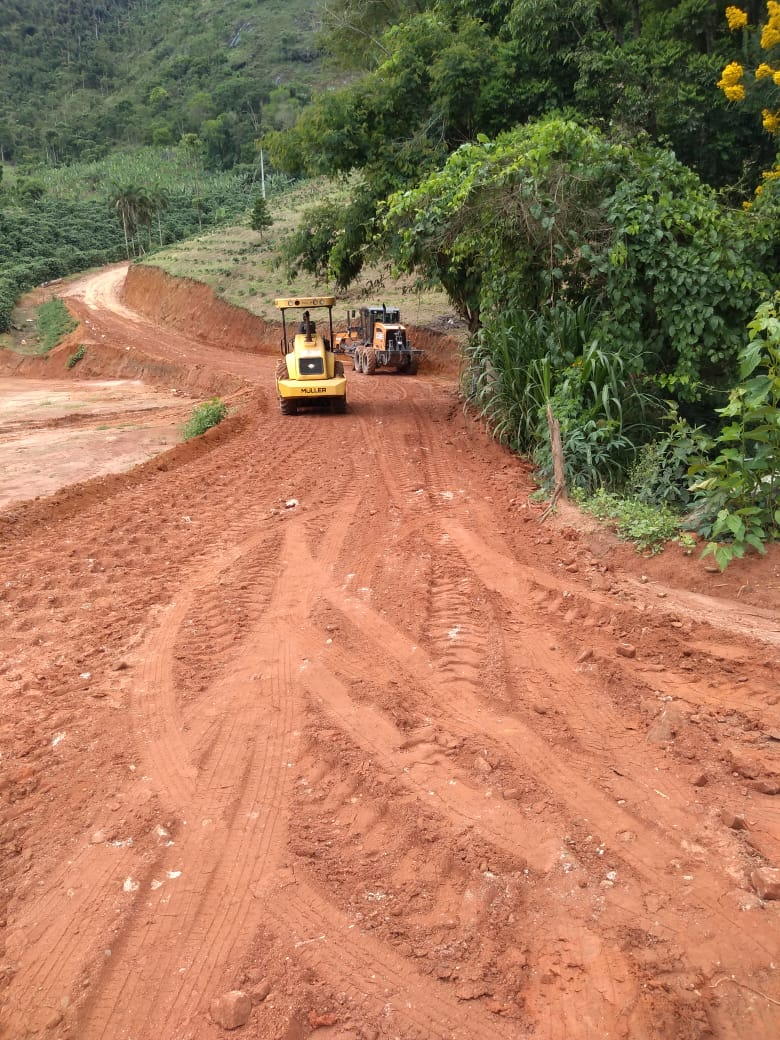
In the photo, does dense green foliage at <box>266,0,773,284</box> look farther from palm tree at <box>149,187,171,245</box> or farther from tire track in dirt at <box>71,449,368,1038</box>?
palm tree at <box>149,187,171,245</box>

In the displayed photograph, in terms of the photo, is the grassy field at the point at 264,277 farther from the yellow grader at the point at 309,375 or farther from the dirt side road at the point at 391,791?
the dirt side road at the point at 391,791

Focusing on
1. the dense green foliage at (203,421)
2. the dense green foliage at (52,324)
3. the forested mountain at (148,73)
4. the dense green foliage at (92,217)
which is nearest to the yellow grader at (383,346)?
the dense green foliage at (203,421)

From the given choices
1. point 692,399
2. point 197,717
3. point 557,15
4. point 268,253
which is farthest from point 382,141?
point 268,253

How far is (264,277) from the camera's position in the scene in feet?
128

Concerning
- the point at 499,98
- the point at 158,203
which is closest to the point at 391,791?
the point at 499,98

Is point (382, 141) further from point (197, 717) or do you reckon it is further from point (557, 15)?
point (197, 717)

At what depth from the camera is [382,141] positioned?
14.1 meters

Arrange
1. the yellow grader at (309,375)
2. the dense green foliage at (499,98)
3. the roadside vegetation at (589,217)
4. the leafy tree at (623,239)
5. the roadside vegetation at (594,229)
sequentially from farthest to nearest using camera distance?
the yellow grader at (309,375) → the dense green foliage at (499,98) → the leafy tree at (623,239) → the roadside vegetation at (589,217) → the roadside vegetation at (594,229)

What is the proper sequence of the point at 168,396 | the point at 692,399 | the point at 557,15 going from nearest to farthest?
the point at 692,399, the point at 557,15, the point at 168,396

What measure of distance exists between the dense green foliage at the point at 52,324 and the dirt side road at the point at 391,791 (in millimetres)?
31108

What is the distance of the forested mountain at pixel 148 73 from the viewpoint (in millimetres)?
100688

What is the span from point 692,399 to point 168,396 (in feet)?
56.0

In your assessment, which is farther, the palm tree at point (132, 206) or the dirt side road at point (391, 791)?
the palm tree at point (132, 206)

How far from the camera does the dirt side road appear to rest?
2820mm
